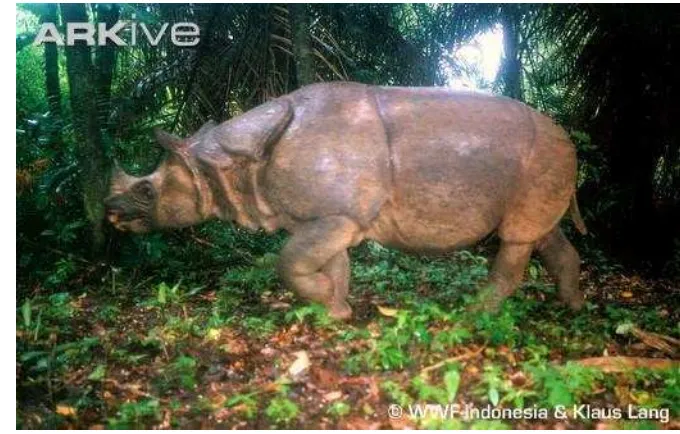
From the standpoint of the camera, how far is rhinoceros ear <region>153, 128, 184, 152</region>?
5008 mm

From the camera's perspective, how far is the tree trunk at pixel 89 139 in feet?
19.2

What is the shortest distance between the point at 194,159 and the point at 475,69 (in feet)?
14.5

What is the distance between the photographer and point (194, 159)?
507 centimetres

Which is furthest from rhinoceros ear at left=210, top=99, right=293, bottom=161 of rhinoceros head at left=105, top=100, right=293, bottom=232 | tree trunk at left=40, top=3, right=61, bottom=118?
tree trunk at left=40, top=3, right=61, bottom=118

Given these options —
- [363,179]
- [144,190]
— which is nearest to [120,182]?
[144,190]

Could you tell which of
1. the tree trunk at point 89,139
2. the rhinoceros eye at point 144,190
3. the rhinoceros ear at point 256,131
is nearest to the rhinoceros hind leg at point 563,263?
the rhinoceros ear at point 256,131

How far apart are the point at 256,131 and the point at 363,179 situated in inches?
36.5

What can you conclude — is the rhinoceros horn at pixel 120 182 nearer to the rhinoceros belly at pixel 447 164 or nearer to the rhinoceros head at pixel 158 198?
the rhinoceros head at pixel 158 198

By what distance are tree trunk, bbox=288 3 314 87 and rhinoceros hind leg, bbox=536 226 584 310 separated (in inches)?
114

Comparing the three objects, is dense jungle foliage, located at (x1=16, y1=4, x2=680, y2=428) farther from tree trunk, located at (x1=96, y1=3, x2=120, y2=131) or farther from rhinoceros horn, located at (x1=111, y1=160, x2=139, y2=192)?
rhinoceros horn, located at (x1=111, y1=160, x2=139, y2=192)

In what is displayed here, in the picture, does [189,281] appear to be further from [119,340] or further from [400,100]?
[400,100]

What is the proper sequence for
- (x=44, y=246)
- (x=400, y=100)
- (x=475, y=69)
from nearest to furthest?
(x=400, y=100), (x=44, y=246), (x=475, y=69)

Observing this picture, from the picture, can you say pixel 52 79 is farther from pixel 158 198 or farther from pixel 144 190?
pixel 158 198
